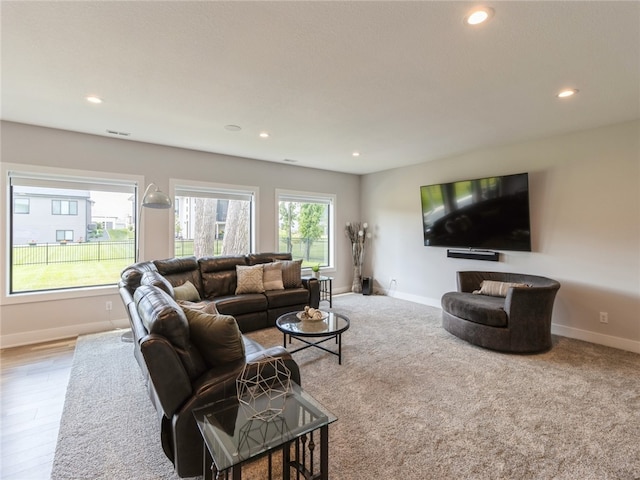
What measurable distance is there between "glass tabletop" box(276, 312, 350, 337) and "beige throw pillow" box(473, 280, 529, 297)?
2.17 meters

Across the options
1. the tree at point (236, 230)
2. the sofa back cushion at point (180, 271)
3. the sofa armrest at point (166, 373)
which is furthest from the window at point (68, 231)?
the sofa armrest at point (166, 373)

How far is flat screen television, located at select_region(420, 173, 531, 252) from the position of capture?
4223 mm

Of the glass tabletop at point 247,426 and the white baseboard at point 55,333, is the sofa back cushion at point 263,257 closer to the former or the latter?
the white baseboard at point 55,333

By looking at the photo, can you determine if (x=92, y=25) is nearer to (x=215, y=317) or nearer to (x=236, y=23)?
(x=236, y=23)

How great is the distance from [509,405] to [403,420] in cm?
91

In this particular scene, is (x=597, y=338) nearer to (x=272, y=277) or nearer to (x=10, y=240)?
(x=272, y=277)

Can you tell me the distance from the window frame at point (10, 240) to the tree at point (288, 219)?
8.68 feet

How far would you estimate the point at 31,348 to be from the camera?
354 centimetres

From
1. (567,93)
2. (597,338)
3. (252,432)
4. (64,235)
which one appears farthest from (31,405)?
(597,338)

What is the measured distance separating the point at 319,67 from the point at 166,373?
2298mm

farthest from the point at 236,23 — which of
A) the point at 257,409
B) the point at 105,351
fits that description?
the point at 105,351

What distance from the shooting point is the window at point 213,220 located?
4.85 meters

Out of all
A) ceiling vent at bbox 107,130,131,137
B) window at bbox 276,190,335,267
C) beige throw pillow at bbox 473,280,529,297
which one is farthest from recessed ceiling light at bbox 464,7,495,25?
window at bbox 276,190,335,267

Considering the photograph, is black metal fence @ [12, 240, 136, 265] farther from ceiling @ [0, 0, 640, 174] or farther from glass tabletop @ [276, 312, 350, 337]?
glass tabletop @ [276, 312, 350, 337]
